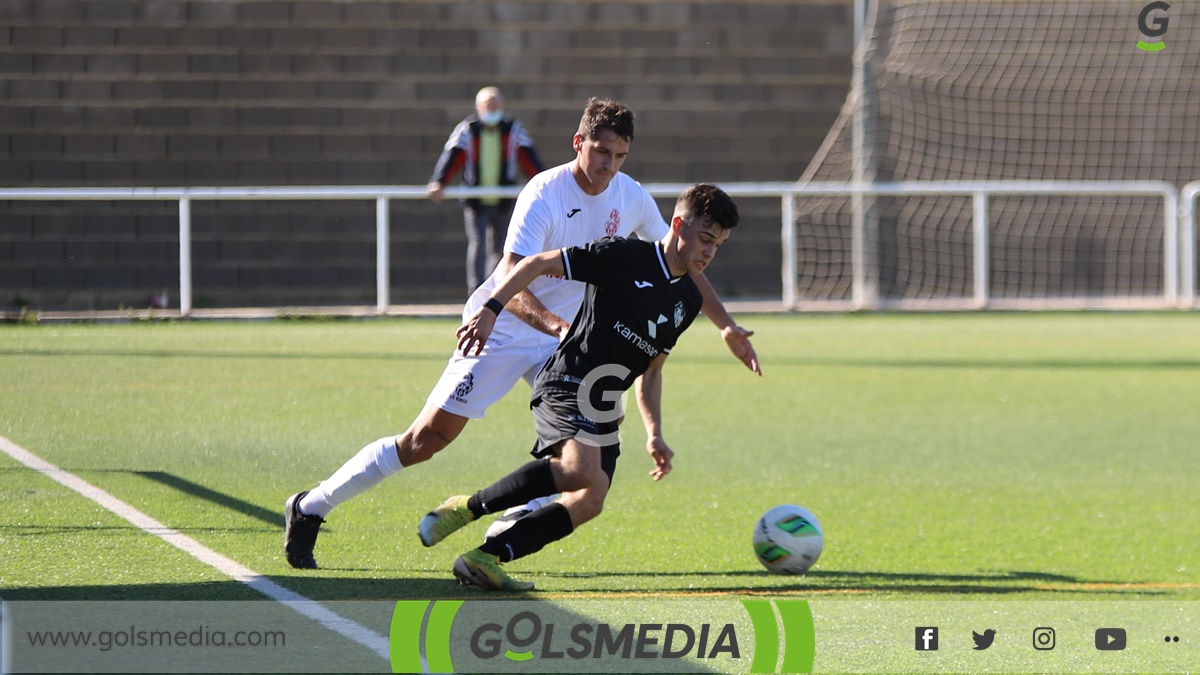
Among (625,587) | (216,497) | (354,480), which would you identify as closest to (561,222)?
(354,480)

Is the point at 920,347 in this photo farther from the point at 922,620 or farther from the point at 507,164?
the point at 922,620

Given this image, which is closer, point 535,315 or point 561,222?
point 535,315

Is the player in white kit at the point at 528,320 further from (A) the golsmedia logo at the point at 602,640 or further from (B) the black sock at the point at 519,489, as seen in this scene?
(A) the golsmedia logo at the point at 602,640

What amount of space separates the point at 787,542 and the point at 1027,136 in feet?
42.2

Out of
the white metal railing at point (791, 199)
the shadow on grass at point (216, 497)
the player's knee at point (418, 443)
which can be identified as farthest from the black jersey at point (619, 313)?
the white metal railing at point (791, 199)

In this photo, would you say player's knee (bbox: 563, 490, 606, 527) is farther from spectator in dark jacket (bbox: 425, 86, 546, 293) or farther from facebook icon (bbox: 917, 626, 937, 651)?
spectator in dark jacket (bbox: 425, 86, 546, 293)

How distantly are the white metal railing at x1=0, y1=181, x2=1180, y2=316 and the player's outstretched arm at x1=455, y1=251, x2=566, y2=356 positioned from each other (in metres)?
6.72

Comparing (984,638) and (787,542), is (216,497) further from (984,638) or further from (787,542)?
(984,638)

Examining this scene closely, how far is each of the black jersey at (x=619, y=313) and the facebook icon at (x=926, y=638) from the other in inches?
47.5

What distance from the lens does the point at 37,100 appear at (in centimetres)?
1503

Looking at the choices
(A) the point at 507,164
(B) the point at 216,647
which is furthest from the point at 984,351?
(B) the point at 216,647

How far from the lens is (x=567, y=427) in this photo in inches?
189

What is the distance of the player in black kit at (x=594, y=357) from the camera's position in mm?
4676

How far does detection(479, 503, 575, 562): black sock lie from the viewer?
479 centimetres
